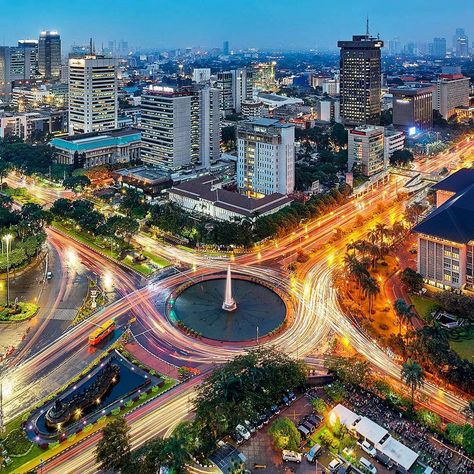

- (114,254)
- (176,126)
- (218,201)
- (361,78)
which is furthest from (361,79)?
(114,254)

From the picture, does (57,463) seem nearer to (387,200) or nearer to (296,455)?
(296,455)

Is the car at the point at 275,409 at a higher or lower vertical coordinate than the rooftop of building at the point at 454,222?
lower

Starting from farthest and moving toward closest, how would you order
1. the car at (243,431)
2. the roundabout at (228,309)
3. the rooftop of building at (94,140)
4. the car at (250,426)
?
the rooftop of building at (94,140)
the roundabout at (228,309)
the car at (250,426)
the car at (243,431)

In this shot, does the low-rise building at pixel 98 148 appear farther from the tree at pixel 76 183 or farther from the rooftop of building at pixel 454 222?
the rooftop of building at pixel 454 222

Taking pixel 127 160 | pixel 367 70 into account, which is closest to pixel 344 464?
pixel 127 160

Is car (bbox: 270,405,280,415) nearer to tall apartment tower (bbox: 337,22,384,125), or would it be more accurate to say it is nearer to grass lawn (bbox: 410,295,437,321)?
grass lawn (bbox: 410,295,437,321)

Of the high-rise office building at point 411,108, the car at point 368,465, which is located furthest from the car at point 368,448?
the high-rise office building at point 411,108
